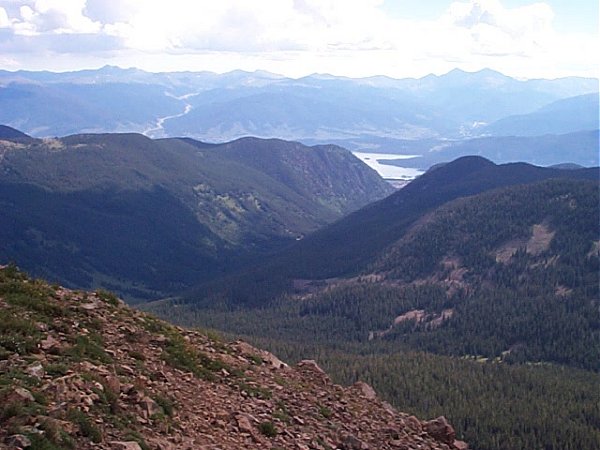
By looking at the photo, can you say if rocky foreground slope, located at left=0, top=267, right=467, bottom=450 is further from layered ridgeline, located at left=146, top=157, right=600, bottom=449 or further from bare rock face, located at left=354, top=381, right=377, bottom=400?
layered ridgeline, located at left=146, top=157, right=600, bottom=449

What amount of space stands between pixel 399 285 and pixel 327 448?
552 feet

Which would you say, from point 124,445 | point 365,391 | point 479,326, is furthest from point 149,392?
point 479,326

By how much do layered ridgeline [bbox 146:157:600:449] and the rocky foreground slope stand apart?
47091 mm

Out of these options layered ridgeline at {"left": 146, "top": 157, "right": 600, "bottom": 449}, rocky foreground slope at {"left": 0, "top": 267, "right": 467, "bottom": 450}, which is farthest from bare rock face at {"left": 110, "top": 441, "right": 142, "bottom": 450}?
layered ridgeline at {"left": 146, "top": 157, "right": 600, "bottom": 449}

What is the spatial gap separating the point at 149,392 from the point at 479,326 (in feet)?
426

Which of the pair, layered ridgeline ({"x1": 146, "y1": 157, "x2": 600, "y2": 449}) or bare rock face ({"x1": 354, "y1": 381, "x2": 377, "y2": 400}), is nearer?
bare rock face ({"x1": 354, "y1": 381, "x2": 377, "y2": 400})

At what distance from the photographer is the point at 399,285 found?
627ft

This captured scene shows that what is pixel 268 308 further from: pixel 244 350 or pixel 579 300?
pixel 244 350

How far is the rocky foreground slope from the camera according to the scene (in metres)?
18.9

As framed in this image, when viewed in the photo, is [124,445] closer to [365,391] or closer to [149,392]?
[149,392]

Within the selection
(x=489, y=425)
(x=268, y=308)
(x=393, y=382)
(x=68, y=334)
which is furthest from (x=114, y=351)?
(x=268, y=308)

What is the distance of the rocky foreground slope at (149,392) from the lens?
18906mm

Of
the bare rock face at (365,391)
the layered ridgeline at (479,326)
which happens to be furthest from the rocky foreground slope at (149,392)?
the layered ridgeline at (479,326)

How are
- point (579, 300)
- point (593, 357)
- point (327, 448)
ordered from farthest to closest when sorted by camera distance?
point (579, 300)
point (593, 357)
point (327, 448)
